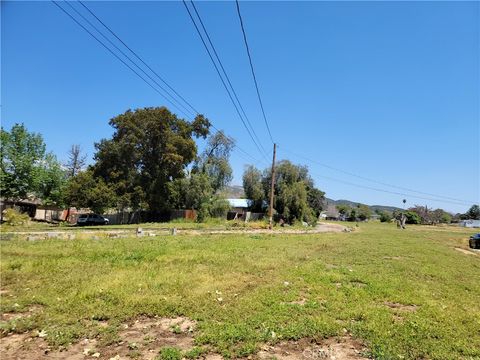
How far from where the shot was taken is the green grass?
573 cm

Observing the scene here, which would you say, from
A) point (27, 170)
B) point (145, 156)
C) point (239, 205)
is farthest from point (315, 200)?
point (27, 170)

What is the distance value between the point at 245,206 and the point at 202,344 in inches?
2336

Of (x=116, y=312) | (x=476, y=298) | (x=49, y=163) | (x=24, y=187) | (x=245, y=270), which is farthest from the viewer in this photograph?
(x=49, y=163)

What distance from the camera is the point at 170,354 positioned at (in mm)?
5000

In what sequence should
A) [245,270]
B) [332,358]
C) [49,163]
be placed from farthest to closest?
[49,163] → [245,270] → [332,358]

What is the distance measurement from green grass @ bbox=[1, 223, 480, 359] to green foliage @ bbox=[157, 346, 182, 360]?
0.03 m


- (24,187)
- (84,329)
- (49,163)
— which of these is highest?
(49,163)

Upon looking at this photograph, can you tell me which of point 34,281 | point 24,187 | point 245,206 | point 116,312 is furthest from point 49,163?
point 116,312

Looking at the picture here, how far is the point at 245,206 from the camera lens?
64.7 meters

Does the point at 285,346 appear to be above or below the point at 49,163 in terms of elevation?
below

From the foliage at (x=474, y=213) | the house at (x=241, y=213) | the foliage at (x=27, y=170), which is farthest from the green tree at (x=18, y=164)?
the foliage at (x=474, y=213)

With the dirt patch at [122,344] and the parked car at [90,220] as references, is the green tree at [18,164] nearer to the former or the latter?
the parked car at [90,220]

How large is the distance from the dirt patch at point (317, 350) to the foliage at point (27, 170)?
4772 centimetres

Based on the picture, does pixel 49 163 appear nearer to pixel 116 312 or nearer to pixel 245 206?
pixel 245 206
